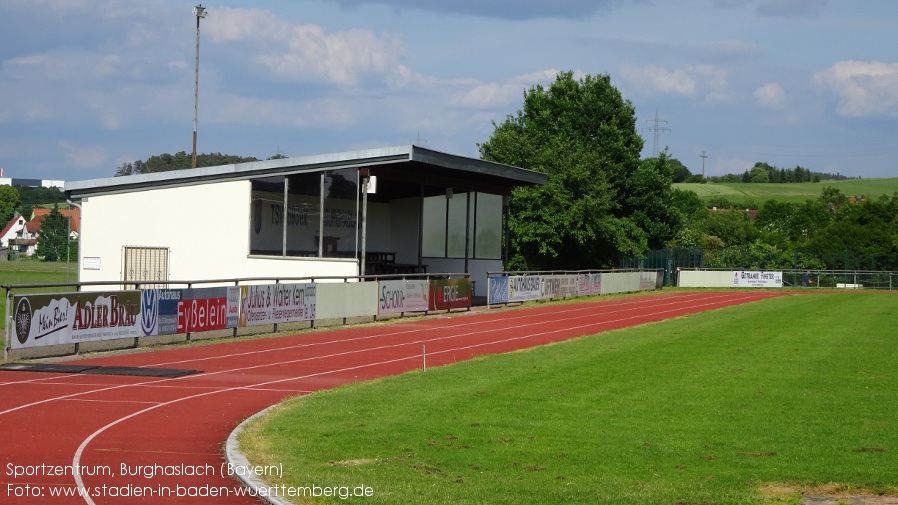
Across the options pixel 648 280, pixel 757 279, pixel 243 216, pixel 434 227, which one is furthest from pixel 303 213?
pixel 757 279

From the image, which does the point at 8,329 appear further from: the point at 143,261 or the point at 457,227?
the point at 457,227

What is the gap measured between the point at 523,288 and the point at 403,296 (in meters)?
10.7

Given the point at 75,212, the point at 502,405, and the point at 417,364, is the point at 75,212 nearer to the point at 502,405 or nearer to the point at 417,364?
the point at 417,364

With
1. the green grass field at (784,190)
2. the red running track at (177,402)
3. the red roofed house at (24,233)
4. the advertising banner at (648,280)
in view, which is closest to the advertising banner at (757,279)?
the advertising banner at (648,280)

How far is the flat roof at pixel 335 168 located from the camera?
34.4m

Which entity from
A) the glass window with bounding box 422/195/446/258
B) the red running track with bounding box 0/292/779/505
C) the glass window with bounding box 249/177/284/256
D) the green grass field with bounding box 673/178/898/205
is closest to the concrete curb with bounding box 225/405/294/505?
the red running track with bounding box 0/292/779/505

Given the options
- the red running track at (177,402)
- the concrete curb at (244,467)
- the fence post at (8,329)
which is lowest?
the red running track at (177,402)

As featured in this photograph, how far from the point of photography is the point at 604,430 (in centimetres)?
1184

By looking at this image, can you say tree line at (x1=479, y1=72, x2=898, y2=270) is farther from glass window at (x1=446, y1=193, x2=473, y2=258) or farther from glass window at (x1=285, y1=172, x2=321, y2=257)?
glass window at (x1=285, y1=172, x2=321, y2=257)

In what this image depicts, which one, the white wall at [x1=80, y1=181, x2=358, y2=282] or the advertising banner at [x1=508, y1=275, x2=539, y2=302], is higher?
the white wall at [x1=80, y1=181, x2=358, y2=282]

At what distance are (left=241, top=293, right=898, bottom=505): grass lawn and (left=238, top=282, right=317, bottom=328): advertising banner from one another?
340 inches

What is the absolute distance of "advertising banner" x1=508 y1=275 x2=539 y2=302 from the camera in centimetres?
4138

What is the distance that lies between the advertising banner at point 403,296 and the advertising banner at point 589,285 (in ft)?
53.9

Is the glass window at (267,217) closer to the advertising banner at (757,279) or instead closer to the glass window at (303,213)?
the glass window at (303,213)
